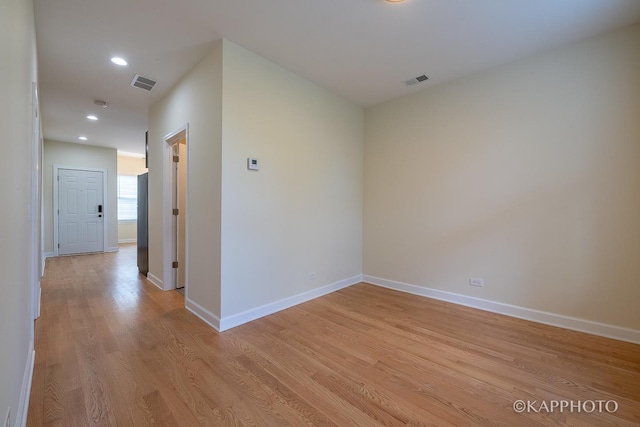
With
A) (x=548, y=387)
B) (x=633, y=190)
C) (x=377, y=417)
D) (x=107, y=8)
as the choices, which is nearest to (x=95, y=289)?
(x=107, y=8)

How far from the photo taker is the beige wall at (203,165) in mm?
2561

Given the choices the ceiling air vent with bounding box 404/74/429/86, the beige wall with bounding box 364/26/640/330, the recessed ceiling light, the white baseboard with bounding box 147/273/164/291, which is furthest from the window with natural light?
the ceiling air vent with bounding box 404/74/429/86

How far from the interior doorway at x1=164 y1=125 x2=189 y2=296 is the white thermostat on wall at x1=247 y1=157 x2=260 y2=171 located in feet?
4.91

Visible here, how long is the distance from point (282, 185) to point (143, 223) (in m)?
2.96

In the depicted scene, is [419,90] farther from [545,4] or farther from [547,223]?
[547,223]

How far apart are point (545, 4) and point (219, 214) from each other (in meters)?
3.23

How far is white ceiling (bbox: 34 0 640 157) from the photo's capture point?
82.4 inches

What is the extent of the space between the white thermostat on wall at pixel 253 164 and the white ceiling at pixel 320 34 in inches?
44.1

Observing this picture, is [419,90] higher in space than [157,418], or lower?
higher

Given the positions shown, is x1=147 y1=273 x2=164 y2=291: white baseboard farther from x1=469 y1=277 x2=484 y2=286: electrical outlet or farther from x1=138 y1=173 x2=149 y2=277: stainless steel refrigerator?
x1=469 y1=277 x2=484 y2=286: electrical outlet

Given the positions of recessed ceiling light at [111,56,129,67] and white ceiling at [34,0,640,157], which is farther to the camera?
A: recessed ceiling light at [111,56,129,67]

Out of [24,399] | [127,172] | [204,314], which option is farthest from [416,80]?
[127,172]

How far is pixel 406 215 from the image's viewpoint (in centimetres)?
368

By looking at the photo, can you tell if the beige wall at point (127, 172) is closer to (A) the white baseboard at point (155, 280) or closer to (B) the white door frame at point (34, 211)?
(A) the white baseboard at point (155, 280)
